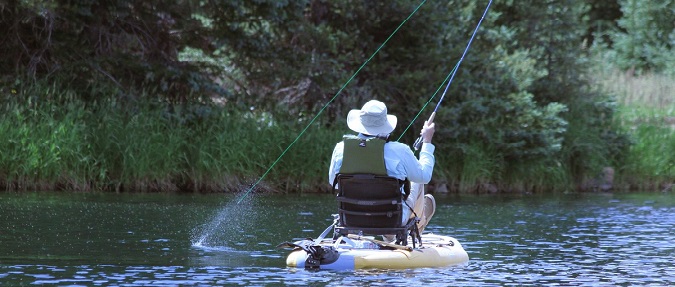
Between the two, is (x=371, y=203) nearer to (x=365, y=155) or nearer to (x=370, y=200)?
(x=370, y=200)

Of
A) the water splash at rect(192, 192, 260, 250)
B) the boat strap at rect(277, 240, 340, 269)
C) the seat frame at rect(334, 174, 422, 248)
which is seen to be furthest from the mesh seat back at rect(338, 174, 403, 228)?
the water splash at rect(192, 192, 260, 250)

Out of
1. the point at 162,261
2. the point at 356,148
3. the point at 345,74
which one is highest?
the point at 345,74

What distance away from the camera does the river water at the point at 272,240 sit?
458 inches

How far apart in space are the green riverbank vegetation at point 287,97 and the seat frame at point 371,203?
8.79 m

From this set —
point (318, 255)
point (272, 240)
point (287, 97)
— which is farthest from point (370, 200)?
point (287, 97)

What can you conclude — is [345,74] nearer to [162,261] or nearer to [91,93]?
[91,93]

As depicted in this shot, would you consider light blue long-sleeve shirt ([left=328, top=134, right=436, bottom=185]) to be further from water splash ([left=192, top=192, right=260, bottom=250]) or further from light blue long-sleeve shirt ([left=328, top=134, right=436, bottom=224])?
water splash ([left=192, top=192, right=260, bottom=250])

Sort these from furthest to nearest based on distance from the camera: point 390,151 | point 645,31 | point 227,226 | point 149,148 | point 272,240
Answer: point 645,31 < point 149,148 < point 227,226 < point 272,240 < point 390,151

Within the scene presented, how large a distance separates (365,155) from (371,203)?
438mm

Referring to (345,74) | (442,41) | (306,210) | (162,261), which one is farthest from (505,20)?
(162,261)

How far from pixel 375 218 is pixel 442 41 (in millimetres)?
13215

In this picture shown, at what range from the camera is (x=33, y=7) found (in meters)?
20.9

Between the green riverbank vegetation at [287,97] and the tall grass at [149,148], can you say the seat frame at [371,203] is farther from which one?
the tall grass at [149,148]

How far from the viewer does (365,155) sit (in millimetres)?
11773
